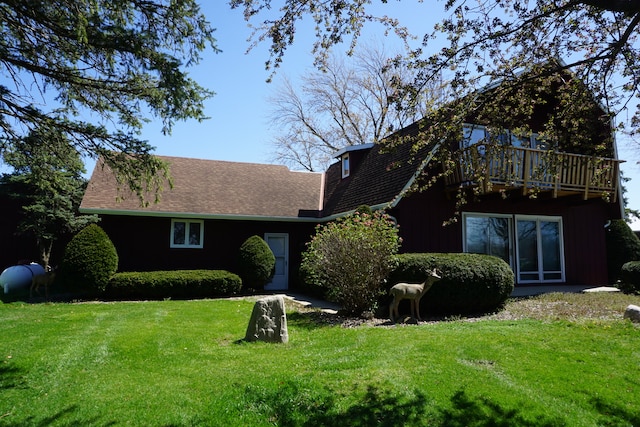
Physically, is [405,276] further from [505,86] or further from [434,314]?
[505,86]

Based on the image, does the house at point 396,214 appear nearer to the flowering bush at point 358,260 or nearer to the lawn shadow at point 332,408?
the flowering bush at point 358,260

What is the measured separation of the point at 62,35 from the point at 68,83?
45.1 inches

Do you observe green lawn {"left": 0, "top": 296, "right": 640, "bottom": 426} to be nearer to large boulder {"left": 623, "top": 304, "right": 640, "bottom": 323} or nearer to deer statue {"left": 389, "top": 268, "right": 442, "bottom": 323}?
large boulder {"left": 623, "top": 304, "right": 640, "bottom": 323}

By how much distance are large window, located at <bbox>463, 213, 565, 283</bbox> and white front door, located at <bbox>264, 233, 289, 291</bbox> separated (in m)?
6.83

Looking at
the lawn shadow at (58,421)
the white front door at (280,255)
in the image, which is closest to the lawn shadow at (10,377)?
the lawn shadow at (58,421)

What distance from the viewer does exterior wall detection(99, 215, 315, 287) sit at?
14.4 metres

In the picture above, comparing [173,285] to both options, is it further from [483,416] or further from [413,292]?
[483,416]

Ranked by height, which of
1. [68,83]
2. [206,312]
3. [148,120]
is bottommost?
[206,312]

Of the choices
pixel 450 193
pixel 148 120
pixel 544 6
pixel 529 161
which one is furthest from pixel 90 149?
pixel 529 161

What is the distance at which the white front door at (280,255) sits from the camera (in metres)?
16.4

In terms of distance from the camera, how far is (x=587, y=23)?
558 cm

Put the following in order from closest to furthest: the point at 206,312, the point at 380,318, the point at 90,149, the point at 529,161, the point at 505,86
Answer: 1. the point at 505,86
2. the point at 90,149
3. the point at 380,318
4. the point at 206,312
5. the point at 529,161

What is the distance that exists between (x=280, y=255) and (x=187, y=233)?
11.9ft

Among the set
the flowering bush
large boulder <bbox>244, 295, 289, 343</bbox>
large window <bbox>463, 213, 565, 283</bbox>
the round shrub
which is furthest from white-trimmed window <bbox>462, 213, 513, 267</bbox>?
the round shrub
